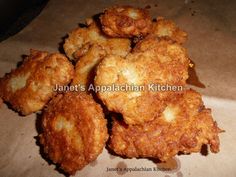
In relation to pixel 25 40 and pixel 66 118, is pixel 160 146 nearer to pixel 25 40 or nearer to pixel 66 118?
pixel 66 118

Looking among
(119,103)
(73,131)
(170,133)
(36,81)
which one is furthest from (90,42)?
(170,133)

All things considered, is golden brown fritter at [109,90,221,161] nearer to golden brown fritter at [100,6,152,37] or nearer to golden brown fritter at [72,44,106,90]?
golden brown fritter at [72,44,106,90]

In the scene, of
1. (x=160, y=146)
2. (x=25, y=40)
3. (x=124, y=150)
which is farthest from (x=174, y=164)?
(x=25, y=40)

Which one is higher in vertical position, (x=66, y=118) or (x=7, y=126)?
(x=66, y=118)

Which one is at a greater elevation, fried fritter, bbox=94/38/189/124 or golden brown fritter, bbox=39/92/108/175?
fried fritter, bbox=94/38/189/124

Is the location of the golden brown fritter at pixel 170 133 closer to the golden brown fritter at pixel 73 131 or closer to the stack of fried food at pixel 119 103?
the stack of fried food at pixel 119 103

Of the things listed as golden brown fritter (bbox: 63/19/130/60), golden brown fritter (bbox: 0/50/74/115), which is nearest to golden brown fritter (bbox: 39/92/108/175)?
golden brown fritter (bbox: 0/50/74/115)
